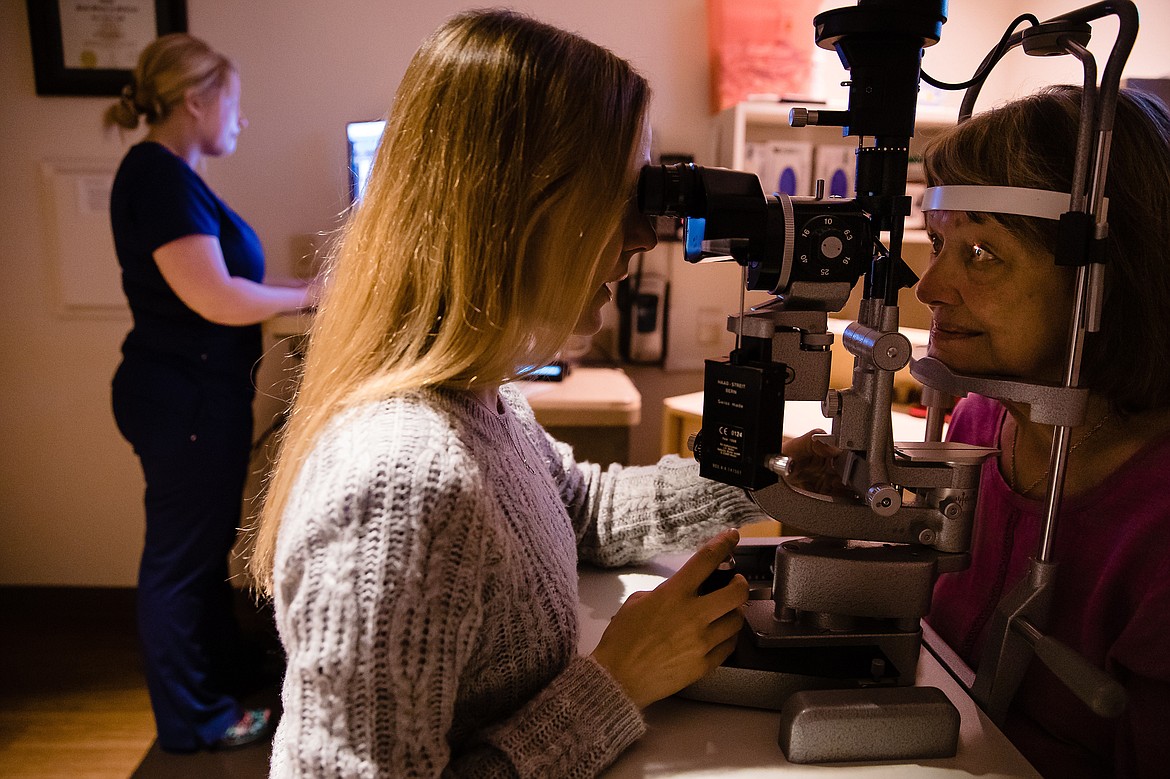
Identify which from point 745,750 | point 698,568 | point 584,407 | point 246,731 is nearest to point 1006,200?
point 698,568

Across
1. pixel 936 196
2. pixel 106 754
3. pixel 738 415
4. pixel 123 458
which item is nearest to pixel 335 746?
pixel 738 415

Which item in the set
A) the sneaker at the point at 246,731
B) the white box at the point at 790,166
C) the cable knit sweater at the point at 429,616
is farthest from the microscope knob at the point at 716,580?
the white box at the point at 790,166

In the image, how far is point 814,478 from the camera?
1.07 meters

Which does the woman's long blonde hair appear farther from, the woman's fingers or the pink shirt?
the pink shirt

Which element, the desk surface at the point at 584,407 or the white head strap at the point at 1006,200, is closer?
the white head strap at the point at 1006,200

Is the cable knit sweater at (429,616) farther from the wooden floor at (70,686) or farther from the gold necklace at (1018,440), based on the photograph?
the wooden floor at (70,686)

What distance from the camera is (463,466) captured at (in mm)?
664

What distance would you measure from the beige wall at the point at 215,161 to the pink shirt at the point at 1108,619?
185 centimetres

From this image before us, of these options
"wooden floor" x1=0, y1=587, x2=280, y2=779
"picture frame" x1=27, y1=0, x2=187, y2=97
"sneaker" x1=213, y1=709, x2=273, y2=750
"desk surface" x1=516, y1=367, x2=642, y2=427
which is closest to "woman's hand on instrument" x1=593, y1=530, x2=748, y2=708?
"desk surface" x1=516, y1=367, x2=642, y2=427

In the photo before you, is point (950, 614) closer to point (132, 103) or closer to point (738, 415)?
point (738, 415)

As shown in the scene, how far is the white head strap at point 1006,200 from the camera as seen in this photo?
2.55 ft

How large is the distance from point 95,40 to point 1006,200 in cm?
264

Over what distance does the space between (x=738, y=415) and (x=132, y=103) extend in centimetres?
188

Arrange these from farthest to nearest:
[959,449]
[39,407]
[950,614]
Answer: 1. [39,407]
2. [950,614]
3. [959,449]
